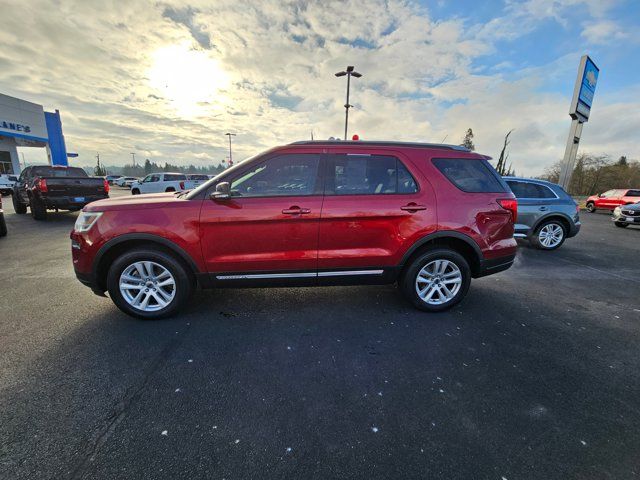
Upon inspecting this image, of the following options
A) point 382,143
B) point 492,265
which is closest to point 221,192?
point 382,143

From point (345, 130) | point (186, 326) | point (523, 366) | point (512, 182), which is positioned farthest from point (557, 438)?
point (345, 130)

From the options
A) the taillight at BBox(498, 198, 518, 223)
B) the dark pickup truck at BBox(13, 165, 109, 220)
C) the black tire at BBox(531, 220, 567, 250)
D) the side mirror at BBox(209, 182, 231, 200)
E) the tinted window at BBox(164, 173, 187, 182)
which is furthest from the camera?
the tinted window at BBox(164, 173, 187, 182)

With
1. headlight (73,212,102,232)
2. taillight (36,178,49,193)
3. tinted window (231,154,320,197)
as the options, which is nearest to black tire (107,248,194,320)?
headlight (73,212,102,232)

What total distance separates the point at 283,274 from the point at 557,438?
8.46 ft

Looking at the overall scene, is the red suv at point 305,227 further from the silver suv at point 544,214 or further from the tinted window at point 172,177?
the tinted window at point 172,177

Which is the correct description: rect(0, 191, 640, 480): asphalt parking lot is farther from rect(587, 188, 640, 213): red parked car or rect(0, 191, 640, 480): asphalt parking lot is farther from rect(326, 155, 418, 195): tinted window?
rect(587, 188, 640, 213): red parked car

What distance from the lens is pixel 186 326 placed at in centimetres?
322

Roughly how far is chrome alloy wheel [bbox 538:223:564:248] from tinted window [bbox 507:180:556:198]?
77 cm

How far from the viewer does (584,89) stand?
60.1 feet

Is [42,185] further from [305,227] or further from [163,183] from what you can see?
[163,183]

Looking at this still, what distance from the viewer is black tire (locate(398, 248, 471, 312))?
3.54 metres

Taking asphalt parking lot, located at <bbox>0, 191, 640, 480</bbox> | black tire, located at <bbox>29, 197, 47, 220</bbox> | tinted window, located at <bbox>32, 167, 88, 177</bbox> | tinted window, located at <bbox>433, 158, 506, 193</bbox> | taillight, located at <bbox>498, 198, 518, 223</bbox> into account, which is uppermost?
tinted window, located at <bbox>433, 158, 506, 193</bbox>

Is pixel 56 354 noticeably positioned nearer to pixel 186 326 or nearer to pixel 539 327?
pixel 186 326

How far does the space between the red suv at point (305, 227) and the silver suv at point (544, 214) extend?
176 inches
